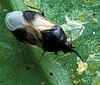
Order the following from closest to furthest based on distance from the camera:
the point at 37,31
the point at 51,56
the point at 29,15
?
the point at 37,31 < the point at 29,15 < the point at 51,56

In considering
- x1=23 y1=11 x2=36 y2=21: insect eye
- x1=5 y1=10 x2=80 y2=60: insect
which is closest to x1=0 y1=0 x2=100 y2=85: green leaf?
x1=5 y1=10 x2=80 y2=60: insect

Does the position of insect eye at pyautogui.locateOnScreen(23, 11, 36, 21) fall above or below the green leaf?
above

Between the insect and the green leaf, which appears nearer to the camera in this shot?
the insect

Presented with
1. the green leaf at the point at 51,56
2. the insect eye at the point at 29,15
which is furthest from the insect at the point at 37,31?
the green leaf at the point at 51,56

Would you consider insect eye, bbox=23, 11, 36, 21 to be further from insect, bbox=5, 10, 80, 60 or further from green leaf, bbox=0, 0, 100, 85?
green leaf, bbox=0, 0, 100, 85

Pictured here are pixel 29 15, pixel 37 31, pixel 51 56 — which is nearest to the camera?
pixel 37 31

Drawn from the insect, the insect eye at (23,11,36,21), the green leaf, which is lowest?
the green leaf

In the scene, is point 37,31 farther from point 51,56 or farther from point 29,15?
point 51,56

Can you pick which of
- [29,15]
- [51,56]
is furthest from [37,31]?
[51,56]
